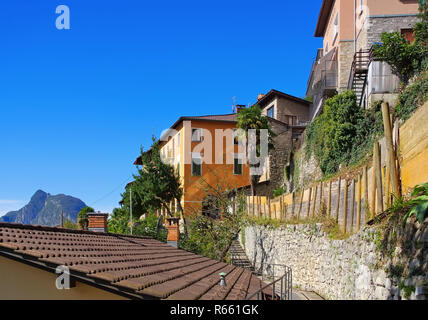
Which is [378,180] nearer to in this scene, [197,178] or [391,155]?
[391,155]

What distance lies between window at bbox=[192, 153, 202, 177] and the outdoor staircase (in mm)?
8118

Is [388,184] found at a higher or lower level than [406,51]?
lower

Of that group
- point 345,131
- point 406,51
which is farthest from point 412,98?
point 345,131

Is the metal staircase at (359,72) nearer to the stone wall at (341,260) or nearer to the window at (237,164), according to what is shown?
the stone wall at (341,260)

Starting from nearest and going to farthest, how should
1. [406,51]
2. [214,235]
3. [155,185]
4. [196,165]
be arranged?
[406,51]
[214,235]
[155,185]
[196,165]

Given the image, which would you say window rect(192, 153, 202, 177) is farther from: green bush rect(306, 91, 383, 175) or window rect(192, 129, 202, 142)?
green bush rect(306, 91, 383, 175)

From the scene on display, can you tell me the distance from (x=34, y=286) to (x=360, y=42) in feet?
72.5

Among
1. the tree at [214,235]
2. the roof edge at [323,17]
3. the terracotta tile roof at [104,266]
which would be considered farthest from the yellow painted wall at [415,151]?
the roof edge at [323,17]

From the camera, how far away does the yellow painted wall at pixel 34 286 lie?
17.7ft

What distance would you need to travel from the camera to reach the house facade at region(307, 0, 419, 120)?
18125mm

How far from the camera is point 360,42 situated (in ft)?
75.9

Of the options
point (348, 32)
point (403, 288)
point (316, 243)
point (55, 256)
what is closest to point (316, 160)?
point (348, 32)

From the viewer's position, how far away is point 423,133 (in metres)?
7.21
